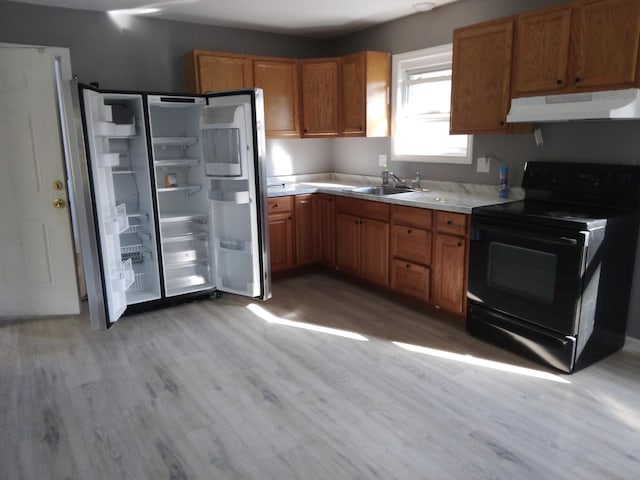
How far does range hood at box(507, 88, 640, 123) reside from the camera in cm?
249

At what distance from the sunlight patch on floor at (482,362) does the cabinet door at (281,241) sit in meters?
1.69

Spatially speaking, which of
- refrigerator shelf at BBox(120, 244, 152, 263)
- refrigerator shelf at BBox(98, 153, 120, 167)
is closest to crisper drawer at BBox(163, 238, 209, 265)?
refrigerator shelf at BBox(120, 244, 152, 263)

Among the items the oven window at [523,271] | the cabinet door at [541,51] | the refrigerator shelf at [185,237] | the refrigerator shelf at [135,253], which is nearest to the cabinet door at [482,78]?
the cabinet door at [541,51]

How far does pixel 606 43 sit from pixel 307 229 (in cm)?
287

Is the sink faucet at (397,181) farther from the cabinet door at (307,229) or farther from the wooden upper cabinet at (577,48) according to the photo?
the wooden upper cabinet at (577,48)

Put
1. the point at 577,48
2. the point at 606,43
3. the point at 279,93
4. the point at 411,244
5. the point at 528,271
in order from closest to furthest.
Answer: the point at 606,43
the point at 577,48
the point at 528,271
the point at 411,244
the point at 279,93

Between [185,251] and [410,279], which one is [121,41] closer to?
[185,251]

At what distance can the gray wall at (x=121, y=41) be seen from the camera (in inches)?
142

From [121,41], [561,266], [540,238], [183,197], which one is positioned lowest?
[561,266]

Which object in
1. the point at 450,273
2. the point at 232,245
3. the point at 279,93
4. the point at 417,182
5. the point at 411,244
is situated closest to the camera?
the point at 450,273

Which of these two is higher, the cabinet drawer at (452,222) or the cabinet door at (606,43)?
the cabinet door at (606,43)

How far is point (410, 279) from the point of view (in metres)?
3.76

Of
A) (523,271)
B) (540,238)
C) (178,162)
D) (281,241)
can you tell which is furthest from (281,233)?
(540,238)

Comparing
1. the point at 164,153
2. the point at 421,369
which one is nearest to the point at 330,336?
the point at 421,369
